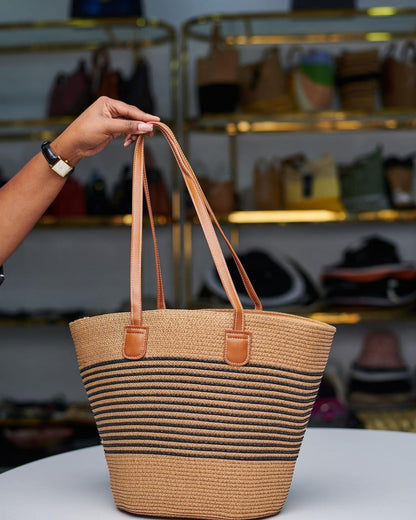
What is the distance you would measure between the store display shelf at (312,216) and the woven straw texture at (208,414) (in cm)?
250

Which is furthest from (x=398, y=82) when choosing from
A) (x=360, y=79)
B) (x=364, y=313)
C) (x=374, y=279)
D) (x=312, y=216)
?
(x=364, y=313)

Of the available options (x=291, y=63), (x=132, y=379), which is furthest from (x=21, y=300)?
(x=132, y=379)

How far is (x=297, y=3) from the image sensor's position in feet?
11.3

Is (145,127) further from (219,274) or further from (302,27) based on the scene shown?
(302,27)

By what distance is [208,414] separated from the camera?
875 millimetres

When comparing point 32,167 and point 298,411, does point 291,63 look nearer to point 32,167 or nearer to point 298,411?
point 32,167

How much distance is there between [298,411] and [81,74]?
2.80 m

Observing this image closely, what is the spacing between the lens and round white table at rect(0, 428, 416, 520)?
2.80ft

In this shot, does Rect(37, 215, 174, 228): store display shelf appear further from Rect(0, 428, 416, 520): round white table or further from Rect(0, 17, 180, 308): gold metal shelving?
Rect(0, 428, 416, 520): round white table

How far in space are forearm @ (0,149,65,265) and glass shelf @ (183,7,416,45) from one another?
2343 millimetres

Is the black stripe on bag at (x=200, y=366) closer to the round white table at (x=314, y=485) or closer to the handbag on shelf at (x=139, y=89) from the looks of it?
the round white table at (x=314, y=485)

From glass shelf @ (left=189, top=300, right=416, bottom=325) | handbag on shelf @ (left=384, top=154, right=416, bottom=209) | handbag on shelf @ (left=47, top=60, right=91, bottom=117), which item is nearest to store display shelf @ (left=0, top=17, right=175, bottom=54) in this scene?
handbag on shelf @ (left=47, top=60, right=91, bottom=117)

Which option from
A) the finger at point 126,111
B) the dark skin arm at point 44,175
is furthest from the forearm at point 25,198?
the finger at point 126,111

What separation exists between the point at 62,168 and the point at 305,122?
2.38 meters
